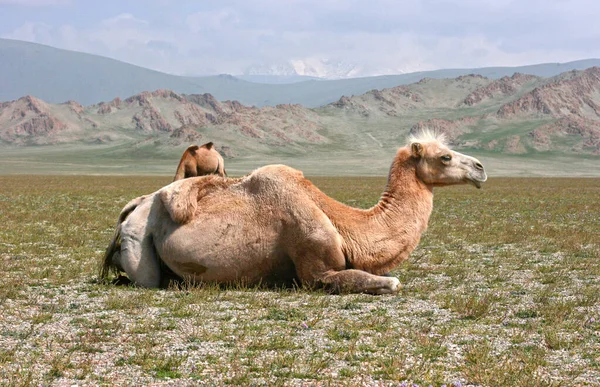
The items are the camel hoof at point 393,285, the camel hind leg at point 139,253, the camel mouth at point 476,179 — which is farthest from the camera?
the camel mouth at point 476,179

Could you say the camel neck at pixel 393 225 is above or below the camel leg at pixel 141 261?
above

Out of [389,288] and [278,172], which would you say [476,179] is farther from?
[278,172]

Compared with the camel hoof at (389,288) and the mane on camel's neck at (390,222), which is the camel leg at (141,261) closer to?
the mane on camel's neck at (390,222)

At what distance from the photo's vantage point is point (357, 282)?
31.7 ft

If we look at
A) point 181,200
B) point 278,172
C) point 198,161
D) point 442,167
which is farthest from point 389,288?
point 198,161

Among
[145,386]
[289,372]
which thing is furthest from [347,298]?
[145,386]

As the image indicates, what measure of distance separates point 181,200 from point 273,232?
136cm

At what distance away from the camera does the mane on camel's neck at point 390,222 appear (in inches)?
389

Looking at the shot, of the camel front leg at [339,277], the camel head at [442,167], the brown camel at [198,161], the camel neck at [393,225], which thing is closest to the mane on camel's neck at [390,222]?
the camel neck at [393,225]

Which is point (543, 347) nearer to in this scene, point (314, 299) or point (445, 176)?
point (314, 299)

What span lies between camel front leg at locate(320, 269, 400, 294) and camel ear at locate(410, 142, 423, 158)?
6.52 ft

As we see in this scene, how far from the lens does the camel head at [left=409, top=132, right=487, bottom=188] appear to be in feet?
34.6

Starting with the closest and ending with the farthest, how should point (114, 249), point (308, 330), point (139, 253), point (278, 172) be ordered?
point (308, 330) < point (139, 253) < point (278, 172) < point (114, 249)

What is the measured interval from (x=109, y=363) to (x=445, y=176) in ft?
19.4
